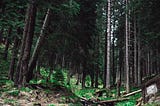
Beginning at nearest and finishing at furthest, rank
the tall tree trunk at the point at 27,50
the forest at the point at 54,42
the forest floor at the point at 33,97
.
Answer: the forest floor at the point at 33,97 < the forest at the point at 54,42 < the tall tree trunk at the point at 27,50

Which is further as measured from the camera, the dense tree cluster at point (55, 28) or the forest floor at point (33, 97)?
the dense tree cluster at point (55, 28)

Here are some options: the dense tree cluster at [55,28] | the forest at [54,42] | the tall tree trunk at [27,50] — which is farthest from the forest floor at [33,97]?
the dense tree cluster at [55,28]

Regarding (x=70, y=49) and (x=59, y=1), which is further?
(x=70, y=49)

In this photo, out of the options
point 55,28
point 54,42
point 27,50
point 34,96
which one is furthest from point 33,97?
point 55,28

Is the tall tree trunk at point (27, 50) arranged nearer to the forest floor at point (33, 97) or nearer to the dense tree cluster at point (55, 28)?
the dense tree cluster at point (55, 28)

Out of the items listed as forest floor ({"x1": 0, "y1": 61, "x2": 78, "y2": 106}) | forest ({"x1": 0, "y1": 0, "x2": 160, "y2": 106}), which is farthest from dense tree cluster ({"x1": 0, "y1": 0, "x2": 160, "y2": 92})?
Answer: forest floor ({"x1": 0, "y1": 61, "x2": 78, "y2": 106})

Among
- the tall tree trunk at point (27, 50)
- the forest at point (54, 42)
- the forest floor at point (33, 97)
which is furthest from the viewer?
the tall tree trunk at point (27, 50)

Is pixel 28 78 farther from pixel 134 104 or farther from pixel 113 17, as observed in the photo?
pixel 113 17

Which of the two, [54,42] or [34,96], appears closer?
[34,96]

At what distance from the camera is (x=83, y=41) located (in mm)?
25250

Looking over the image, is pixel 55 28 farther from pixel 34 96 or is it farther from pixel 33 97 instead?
pixel 33 97

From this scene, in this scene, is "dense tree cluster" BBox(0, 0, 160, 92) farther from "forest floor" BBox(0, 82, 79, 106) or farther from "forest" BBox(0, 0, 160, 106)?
"forest floor" BBox(0, 82, 79, 106)

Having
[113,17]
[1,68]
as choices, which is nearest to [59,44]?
[1,68]

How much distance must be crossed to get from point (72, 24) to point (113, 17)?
14.5 meters
